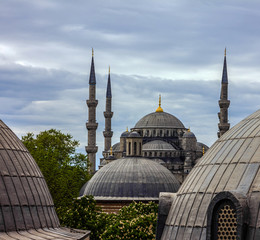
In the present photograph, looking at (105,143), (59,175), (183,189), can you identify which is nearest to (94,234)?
(59,175)

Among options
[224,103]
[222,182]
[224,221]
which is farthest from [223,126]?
[224,221]

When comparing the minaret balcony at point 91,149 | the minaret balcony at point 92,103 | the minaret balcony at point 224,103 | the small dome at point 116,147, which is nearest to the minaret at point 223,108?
the minaret balcony at point 224,103

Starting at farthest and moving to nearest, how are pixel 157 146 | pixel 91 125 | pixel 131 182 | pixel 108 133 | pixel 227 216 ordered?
pixel 108 133 → pixel 157 146 → pixel 91 125 → pixel 131 182 → pixel 227 216

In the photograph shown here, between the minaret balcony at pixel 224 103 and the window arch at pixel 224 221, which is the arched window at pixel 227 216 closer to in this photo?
the window arch at pixel 224 221

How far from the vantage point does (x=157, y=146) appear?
115562 mm

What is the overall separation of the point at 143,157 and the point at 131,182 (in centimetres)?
928

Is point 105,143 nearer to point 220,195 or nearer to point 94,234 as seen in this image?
point 94,234

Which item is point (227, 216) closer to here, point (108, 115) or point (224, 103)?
point (224, 103)

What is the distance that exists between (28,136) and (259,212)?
48671 mm

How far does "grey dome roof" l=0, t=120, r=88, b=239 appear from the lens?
728 inches

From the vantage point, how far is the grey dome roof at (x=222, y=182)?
1448 cm

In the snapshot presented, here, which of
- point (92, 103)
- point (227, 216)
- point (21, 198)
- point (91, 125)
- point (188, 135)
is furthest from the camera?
point (188, 135)

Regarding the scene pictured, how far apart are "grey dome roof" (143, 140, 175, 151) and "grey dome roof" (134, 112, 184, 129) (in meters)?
5.05

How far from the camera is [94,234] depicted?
39469 mm
